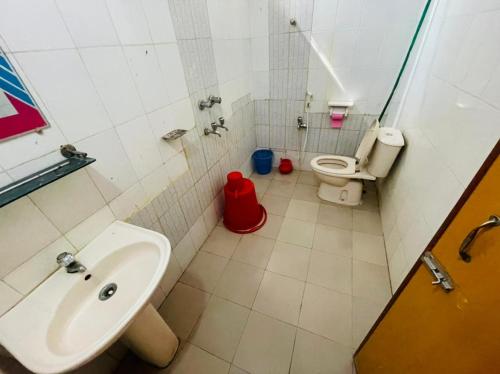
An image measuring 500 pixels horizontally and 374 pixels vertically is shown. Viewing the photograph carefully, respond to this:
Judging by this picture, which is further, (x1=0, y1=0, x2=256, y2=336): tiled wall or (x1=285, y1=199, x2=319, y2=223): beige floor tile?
(x1=285, y1=199, x2=319, y2=223): beige floor tile

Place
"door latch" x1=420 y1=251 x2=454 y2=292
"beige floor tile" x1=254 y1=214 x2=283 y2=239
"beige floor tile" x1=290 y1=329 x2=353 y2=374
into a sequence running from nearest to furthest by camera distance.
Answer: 1. "door latch" x1=420 y1=251 x2=454 y2=292
2. "beige floor tile" x1=290 y1=329 x2=353 y2=374
3. "beige floor tile" x1=254 y1=214 x2=283 y2=239

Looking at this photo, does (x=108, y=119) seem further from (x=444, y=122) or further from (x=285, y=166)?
(x=285, y=166)

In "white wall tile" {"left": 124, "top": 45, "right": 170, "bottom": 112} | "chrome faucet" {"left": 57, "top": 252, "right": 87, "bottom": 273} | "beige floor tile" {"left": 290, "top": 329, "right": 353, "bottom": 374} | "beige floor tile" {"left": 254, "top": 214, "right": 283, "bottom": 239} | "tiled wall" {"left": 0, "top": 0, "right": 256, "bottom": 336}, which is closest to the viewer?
"tiled wall" {"left": 0, "top": 0, "right": 256, "bottom": 336}

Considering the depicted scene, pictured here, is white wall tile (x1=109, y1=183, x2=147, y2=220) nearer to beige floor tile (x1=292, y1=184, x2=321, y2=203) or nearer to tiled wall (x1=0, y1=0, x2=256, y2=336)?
tiled wall (x1=0, y1=0, x2=256, y2=336)

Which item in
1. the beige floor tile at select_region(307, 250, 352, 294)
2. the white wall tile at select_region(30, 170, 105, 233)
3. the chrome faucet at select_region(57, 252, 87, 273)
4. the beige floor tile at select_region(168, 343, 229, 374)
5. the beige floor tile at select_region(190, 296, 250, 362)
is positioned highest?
the white wall tile at select_region(30, 170, 105, 233)

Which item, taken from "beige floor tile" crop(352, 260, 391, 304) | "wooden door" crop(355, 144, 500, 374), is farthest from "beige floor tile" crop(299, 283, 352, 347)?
"wooden door" crop(355, 144, 500, 374)

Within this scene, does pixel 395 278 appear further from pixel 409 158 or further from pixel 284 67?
pixel 284 67

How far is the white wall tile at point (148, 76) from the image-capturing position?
1.01m

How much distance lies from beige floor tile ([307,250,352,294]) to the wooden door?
2.30 ft

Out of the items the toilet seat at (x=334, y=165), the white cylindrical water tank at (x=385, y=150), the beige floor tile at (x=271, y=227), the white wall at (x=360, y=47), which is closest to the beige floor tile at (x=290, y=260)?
the beige floor tile at (x=271, y=227)

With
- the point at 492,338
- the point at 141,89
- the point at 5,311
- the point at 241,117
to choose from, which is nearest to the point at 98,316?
the point at 5,311

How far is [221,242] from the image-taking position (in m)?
1.87

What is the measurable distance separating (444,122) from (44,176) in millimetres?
1757

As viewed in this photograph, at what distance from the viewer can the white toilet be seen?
5.45 feet
